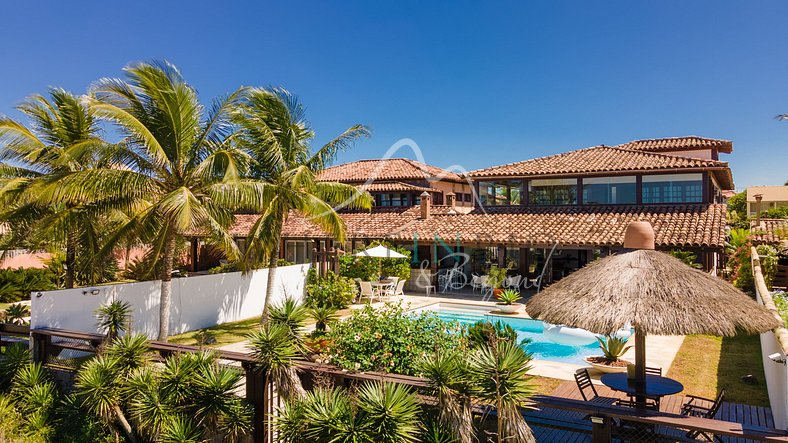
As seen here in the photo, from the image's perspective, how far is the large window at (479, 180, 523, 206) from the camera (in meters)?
25.5

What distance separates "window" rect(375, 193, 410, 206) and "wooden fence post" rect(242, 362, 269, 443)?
23.2 metres

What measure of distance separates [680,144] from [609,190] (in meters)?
7.38

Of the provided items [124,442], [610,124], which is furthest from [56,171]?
[610,124]

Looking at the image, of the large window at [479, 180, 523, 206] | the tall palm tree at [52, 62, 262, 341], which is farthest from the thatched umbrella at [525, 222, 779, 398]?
the large window at [479, 180, 523, 206]

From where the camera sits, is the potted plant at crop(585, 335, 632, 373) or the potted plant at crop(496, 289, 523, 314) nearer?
the potted plant at crop(585, 335, 632, 373)

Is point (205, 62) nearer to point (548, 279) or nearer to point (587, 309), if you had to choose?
point (548, 279)

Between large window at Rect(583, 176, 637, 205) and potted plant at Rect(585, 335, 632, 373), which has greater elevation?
large window at Rect(583, 176, 637, 205)

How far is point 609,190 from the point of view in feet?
75.6

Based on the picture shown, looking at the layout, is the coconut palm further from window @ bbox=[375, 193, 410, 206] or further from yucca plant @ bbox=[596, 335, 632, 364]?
window @ bbox=[375, 193, 410, 206]

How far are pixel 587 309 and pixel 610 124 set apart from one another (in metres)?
38.2

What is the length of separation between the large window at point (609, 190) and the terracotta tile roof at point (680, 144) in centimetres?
637

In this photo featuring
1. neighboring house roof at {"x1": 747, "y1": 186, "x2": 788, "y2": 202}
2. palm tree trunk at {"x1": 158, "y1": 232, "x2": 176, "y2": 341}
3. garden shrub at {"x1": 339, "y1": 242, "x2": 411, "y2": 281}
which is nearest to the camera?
palm tree trunk at {"x1": 158, "y1": 232, "x2": 176, "y2": 341}

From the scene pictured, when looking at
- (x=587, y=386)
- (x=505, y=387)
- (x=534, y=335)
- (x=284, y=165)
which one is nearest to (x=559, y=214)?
(x=534, y=335)

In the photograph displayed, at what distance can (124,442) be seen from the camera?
896 centimetres
